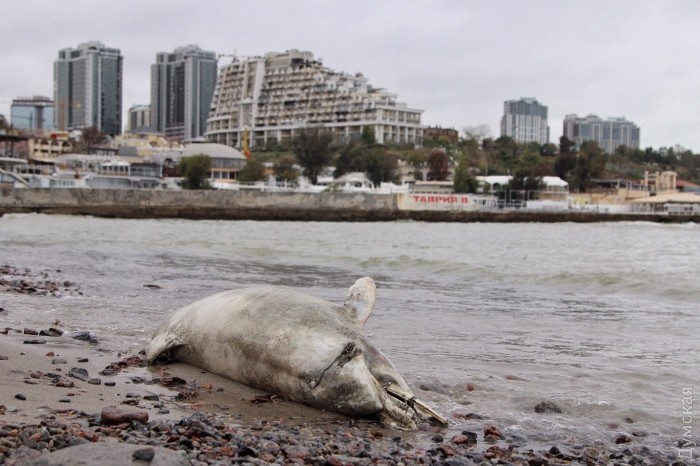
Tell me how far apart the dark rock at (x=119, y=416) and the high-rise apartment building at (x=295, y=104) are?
442 ft

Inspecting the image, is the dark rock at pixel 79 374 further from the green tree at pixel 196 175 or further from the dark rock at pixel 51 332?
the green tree at pixel 196 175

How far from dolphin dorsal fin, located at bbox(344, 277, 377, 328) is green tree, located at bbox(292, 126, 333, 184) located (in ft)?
304

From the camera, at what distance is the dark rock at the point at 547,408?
16.0ft

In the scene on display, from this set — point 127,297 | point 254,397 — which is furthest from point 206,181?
point 254,397

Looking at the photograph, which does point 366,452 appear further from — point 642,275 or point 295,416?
point 642,275

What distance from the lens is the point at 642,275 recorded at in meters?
14.5

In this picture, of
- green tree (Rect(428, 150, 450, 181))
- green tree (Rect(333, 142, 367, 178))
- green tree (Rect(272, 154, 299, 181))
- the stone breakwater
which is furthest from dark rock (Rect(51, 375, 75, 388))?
green tree (Rect(428, 150, 450, 181))

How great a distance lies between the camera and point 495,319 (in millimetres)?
8883

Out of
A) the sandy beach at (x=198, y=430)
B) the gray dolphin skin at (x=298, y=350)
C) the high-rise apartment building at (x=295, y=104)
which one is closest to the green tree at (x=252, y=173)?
the high-rise apartment building at (x=295, y=104)

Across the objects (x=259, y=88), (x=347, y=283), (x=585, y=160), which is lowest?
(x=347, y=283)

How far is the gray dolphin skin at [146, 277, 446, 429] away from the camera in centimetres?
444

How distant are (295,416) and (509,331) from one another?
396 centimetres

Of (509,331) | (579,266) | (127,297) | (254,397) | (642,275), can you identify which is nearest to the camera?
Result: (254,397)

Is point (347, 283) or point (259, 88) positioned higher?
point (259, 88)
